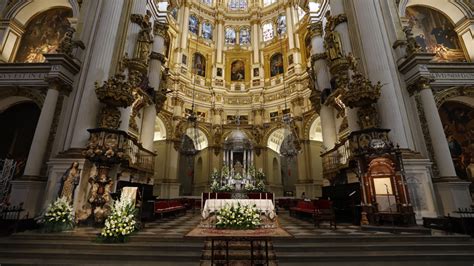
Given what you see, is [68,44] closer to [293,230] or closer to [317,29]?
[293,230]

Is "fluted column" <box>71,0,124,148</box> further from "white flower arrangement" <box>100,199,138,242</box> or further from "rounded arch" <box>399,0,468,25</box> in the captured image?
"rounded arch" <box>399,0,468,25</box>

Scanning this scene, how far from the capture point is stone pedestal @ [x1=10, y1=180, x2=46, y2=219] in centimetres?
763

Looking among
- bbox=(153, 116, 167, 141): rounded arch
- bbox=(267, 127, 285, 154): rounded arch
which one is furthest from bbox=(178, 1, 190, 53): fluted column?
bbox=(267, 127, 285, 154): rounded arch

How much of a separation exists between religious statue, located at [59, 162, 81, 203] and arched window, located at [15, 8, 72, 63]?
8.78 metres

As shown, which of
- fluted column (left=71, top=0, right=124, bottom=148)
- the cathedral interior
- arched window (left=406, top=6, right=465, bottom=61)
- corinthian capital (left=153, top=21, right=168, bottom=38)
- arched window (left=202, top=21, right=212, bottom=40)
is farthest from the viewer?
arched window (left=202, top=21, right=212, bottom=40)

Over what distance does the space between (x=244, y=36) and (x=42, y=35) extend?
18.9m

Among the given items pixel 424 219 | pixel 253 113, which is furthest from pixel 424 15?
pixel 253 113

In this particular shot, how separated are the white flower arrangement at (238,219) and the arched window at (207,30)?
24.1m

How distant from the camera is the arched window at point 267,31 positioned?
82.4 feet

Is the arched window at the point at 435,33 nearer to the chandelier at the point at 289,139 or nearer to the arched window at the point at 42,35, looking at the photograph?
the chandelier at the point at 289,139

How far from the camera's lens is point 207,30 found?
1000 inches

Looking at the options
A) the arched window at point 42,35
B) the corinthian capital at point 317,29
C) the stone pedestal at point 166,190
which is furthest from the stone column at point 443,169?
the arched window at point 42,35

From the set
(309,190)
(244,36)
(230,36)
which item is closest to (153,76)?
(309,190)

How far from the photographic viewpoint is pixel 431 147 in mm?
8391
